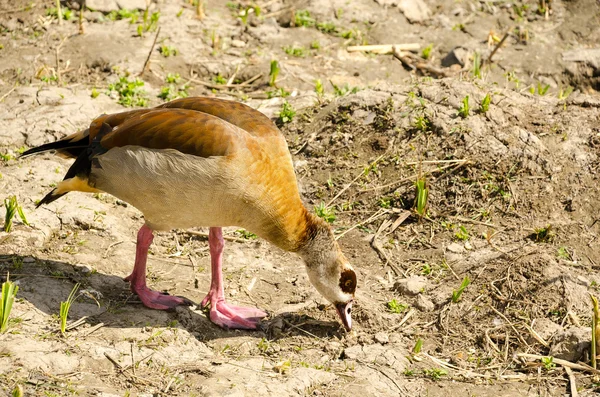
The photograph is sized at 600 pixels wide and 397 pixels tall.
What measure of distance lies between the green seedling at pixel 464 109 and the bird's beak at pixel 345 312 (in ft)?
8.44

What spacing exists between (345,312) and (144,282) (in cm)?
153

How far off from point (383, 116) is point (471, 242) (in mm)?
1634

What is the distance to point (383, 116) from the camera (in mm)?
7777

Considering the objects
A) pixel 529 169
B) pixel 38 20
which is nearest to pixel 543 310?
pixel 529 169

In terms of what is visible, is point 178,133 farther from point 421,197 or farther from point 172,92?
point 172,92

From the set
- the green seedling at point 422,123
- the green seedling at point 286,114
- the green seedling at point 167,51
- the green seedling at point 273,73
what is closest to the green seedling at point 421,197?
the green seedling at point 422,123

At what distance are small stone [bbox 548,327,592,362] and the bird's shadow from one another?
1564 mm

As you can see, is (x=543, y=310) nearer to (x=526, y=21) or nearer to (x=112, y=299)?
(x=112, y=299)

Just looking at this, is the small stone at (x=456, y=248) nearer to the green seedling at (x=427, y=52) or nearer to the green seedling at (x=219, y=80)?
the green seedling at (x=219, y=80)

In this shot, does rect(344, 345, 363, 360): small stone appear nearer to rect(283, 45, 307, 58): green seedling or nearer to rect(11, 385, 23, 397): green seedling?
rect(11, 385, 23, 397): green seedling

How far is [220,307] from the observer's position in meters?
6.05

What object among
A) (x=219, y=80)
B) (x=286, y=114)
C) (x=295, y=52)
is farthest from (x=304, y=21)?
(x=286, y=114)

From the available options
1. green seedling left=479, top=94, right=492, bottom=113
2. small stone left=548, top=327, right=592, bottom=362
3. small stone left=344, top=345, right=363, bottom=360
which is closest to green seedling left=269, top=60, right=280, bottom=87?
green seedling left=479, top=94, right=492, bottom=113

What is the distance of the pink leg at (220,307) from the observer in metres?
5.95
